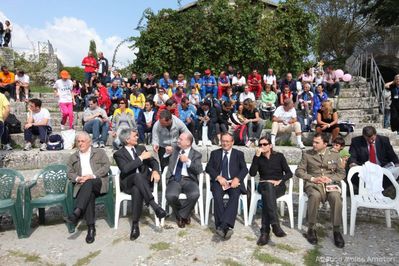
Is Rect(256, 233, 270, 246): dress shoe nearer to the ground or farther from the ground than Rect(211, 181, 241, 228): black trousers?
nearer to the ground

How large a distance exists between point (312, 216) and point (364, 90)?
923cm

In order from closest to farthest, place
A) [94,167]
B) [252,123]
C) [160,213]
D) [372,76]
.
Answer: [160,213], [94,167], [252,123], [372,76]

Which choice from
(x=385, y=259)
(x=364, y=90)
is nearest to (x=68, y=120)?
(x=385, y=259)

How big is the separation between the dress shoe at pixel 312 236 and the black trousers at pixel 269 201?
16.4 inches

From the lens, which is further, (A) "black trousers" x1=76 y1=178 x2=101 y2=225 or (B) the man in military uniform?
Result: (A) "black trousers" x1=76 y1=178 x2=101 y2=225

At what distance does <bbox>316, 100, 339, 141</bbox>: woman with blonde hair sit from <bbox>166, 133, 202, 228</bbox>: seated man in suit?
11.8 feet

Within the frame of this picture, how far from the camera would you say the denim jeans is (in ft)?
24.6

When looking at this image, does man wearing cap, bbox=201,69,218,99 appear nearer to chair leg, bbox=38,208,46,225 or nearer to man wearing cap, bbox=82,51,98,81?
man wearing cap, bbox=82,51,98,81

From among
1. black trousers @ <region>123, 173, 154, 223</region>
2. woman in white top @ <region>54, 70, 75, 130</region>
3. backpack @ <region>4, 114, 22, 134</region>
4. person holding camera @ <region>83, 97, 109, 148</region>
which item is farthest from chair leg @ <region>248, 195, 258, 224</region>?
backpack @ <region>4, 114, 22, 134</region>

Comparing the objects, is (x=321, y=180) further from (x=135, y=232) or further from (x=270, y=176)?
(x=135, y=232)

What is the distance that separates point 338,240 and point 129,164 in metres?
2.86

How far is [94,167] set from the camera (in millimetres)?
4840

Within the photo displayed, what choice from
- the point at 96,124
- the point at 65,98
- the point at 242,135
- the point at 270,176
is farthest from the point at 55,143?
the point at 270,176

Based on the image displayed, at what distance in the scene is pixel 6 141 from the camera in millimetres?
7262
